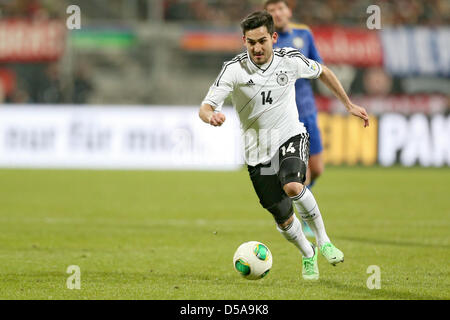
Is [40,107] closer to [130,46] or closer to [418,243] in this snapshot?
[130,46]

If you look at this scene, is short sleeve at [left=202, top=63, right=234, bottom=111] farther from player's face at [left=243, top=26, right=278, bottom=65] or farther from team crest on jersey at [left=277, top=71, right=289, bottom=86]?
team crest on jersey at [left=277, top=71, right=289, bottom=86]

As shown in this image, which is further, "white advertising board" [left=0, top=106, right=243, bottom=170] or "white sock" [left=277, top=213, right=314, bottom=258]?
"white advertising board" [left=0, top=106, right=243, bottom=170]

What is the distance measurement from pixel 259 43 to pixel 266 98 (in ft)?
1.64

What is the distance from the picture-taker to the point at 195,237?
380 inches

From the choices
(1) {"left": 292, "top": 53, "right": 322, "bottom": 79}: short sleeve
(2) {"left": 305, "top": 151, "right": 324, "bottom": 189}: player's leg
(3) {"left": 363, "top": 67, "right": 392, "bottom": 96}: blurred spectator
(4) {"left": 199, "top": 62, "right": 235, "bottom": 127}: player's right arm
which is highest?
(3) {"left": 363, "top": 67, "right": 392, "bottom": 96}: blurred spectator

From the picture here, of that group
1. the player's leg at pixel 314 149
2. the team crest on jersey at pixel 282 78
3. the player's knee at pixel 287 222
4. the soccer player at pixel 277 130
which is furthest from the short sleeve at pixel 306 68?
the player's leg at pixel 314 149

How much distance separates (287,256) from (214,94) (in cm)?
230

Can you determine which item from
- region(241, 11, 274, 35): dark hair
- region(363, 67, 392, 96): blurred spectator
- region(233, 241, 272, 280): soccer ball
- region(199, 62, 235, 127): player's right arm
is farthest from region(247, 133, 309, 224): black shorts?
region(363, 67, 392, 96): blurred spectator

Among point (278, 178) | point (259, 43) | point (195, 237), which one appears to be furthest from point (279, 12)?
point (195, 237)

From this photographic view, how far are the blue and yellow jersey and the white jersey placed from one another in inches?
78.6

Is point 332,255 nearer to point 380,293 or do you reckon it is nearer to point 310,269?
point 310,269

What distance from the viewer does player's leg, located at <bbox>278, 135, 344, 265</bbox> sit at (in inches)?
261
